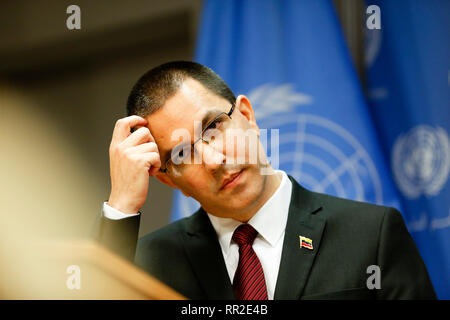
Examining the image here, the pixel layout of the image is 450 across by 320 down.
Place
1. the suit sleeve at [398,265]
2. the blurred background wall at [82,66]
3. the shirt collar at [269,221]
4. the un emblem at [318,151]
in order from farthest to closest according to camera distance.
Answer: the blurred background wall at [82,66] < the un emblem at [318,151] < the shirt collar at [269,221] < the suit sleeve at [398,265]

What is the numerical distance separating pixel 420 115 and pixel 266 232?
1028 mm

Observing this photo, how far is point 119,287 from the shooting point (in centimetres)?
72

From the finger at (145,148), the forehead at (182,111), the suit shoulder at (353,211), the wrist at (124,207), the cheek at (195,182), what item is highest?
the forehead at (182,111)

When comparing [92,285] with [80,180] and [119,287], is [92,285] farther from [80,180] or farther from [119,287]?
[80,180]

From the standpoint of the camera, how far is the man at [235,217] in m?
1.29

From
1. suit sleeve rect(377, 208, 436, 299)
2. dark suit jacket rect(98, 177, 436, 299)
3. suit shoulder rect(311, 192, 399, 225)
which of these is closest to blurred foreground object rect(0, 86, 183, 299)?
dark suit jacket rect(98, 177, 436, 299)

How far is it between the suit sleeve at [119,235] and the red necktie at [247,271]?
0.90 ft

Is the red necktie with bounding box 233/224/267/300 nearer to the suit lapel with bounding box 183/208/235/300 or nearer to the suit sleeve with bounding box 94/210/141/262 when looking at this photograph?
the suit lapel with bounding box 183/208/235/300

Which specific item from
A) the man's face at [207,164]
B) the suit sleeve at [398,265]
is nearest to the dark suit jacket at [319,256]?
the suit sleeve at [398,265]

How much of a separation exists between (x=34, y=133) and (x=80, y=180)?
1.53ft

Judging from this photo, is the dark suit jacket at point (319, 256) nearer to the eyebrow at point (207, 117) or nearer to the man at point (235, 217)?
the man at point (235, 217)

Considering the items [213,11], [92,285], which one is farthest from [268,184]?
[213,11]

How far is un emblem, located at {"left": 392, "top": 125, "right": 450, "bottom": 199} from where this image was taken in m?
2.01

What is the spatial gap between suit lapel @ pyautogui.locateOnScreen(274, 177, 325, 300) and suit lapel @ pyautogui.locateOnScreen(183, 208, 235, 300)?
145 millimetres
